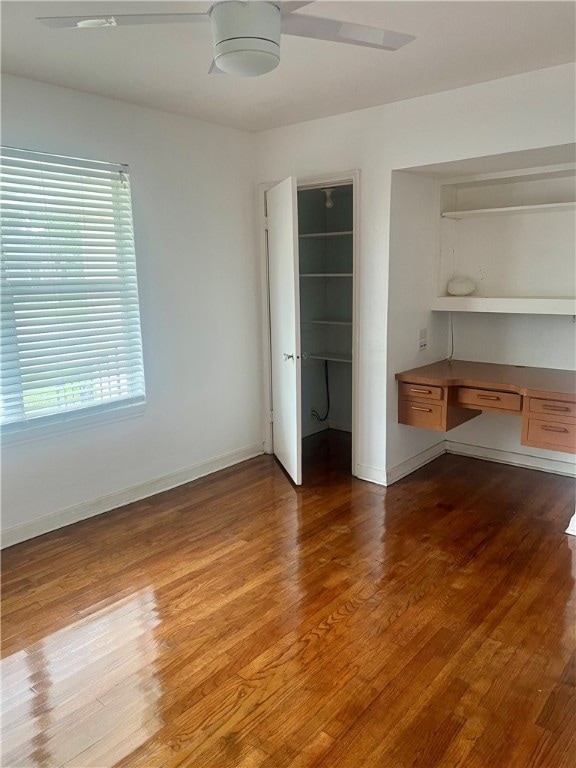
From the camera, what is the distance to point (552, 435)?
3238 mm

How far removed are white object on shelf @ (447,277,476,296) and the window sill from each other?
8.06ft

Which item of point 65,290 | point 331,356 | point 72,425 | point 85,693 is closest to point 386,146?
point 331,356

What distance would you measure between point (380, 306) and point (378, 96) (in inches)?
50.7

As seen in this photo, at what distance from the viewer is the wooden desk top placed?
3.29 metres

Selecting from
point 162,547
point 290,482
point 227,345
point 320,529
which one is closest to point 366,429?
point 290,482

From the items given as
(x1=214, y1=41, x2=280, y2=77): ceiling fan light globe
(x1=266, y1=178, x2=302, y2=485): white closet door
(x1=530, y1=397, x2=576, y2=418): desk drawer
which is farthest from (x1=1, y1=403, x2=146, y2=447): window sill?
(x1=530, y1=397, x2=576, y2=418): desk drawer

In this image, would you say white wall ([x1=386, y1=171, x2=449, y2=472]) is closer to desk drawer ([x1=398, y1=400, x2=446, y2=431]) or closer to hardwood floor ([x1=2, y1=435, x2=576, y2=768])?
desk drawer ([x1=398, y1=400, x2=446, y2=431])

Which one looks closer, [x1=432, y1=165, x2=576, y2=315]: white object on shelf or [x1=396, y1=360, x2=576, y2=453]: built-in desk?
[x1=396, y1=360, x2=576, y2=453]: built-in desk

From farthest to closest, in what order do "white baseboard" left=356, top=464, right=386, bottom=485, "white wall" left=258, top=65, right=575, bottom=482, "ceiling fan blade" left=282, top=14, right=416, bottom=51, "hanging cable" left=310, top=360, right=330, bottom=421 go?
"hanging cable" left=310, top=360, right=330, bottom=421, "white baseboard" left=356, top=464, right=386, bottom=485, "white wall" left=258, top=65, right=575, bottom=482, "ceiling fan blade" left=282, top=14, right=416, bottom=51

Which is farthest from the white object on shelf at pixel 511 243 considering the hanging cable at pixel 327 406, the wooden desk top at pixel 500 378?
the hanging cable at pixel 327 406

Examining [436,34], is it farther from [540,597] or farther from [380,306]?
[540,597]

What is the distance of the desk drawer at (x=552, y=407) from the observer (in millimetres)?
3156

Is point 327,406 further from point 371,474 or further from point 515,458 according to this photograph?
point 515,458

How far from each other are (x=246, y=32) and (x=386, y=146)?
1855 mm
